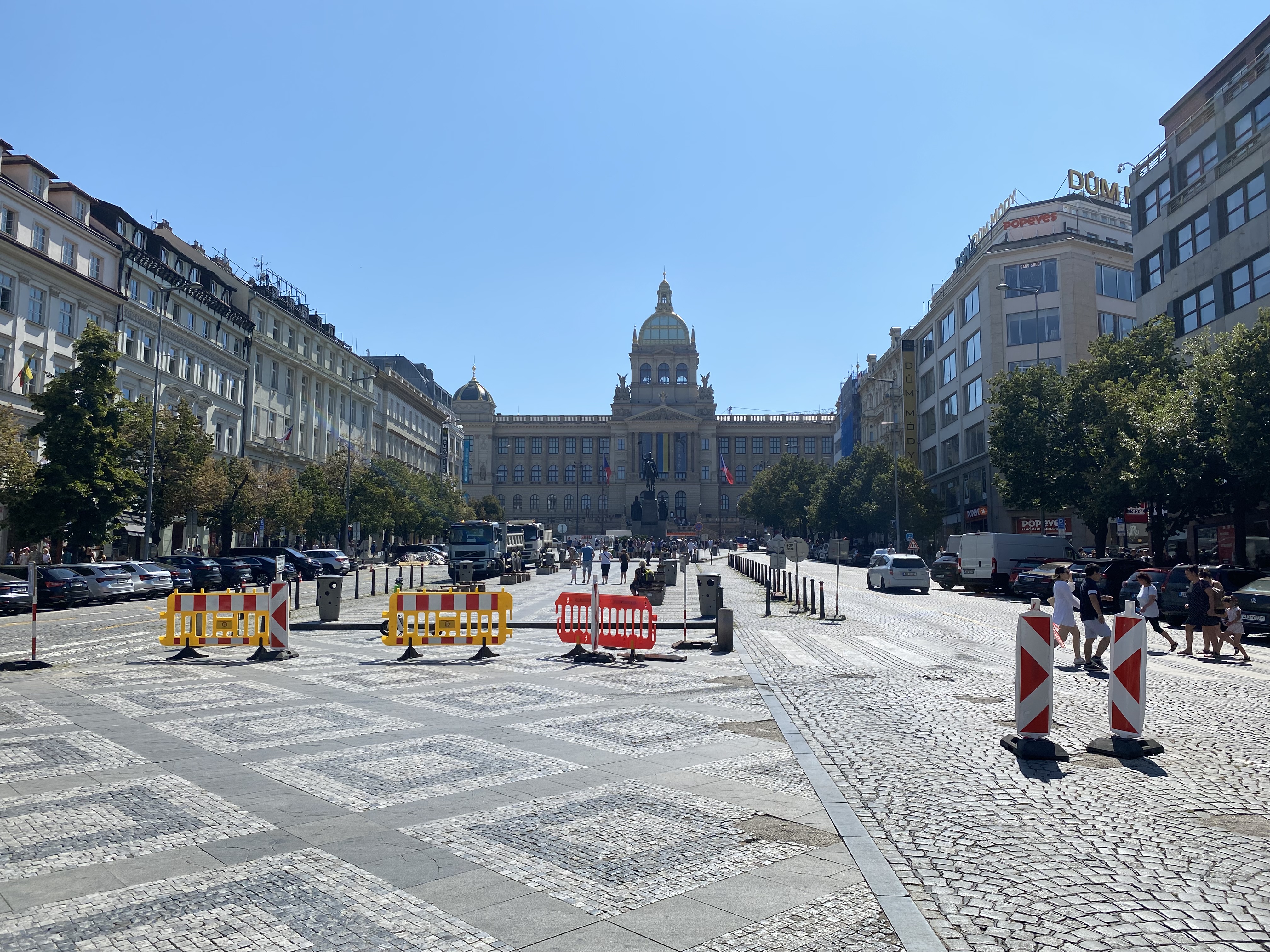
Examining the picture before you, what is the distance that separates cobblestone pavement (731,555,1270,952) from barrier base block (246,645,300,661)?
8.02m

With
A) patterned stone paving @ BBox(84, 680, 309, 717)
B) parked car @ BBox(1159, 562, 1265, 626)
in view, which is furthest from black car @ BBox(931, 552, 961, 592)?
patterned stone paving @ BBox(84, 680, 309, 717)

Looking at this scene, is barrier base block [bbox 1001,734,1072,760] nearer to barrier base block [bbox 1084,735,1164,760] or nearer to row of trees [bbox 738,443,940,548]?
barrier base block [bbox 1084,735,1164,760]

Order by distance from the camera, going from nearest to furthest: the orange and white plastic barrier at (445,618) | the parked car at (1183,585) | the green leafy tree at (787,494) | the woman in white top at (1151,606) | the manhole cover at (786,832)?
the manhole cover at (786,832) < the orange and white plastic barrier at (445,618) < the woman in white top at (1151,606) < the parked car at (1183,585) < the green leafy tree at (787,494)

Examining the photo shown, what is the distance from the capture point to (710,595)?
23781 millimetres

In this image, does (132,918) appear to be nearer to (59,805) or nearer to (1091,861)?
(59,805)

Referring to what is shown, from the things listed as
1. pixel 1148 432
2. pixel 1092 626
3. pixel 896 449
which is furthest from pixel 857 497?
pixel 1092 626

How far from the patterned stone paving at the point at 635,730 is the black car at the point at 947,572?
29866 mm

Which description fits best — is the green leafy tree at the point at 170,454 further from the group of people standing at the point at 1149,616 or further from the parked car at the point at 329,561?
the group of people standing at the point at 1149,616

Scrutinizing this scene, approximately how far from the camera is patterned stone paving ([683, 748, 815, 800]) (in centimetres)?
694

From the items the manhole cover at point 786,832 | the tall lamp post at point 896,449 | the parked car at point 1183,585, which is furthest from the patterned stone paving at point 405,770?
the tall lamp post at point 896,449

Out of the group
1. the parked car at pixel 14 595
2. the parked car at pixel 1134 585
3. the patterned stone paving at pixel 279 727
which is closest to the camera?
the patterned stone paving at pixel 279 727

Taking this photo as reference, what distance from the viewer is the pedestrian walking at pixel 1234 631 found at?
16.0 m

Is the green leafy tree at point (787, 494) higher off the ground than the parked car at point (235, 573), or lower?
higher

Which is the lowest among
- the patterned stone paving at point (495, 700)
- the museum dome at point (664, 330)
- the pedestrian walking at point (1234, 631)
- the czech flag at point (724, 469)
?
the patterned stone paving at point (495, 700)
